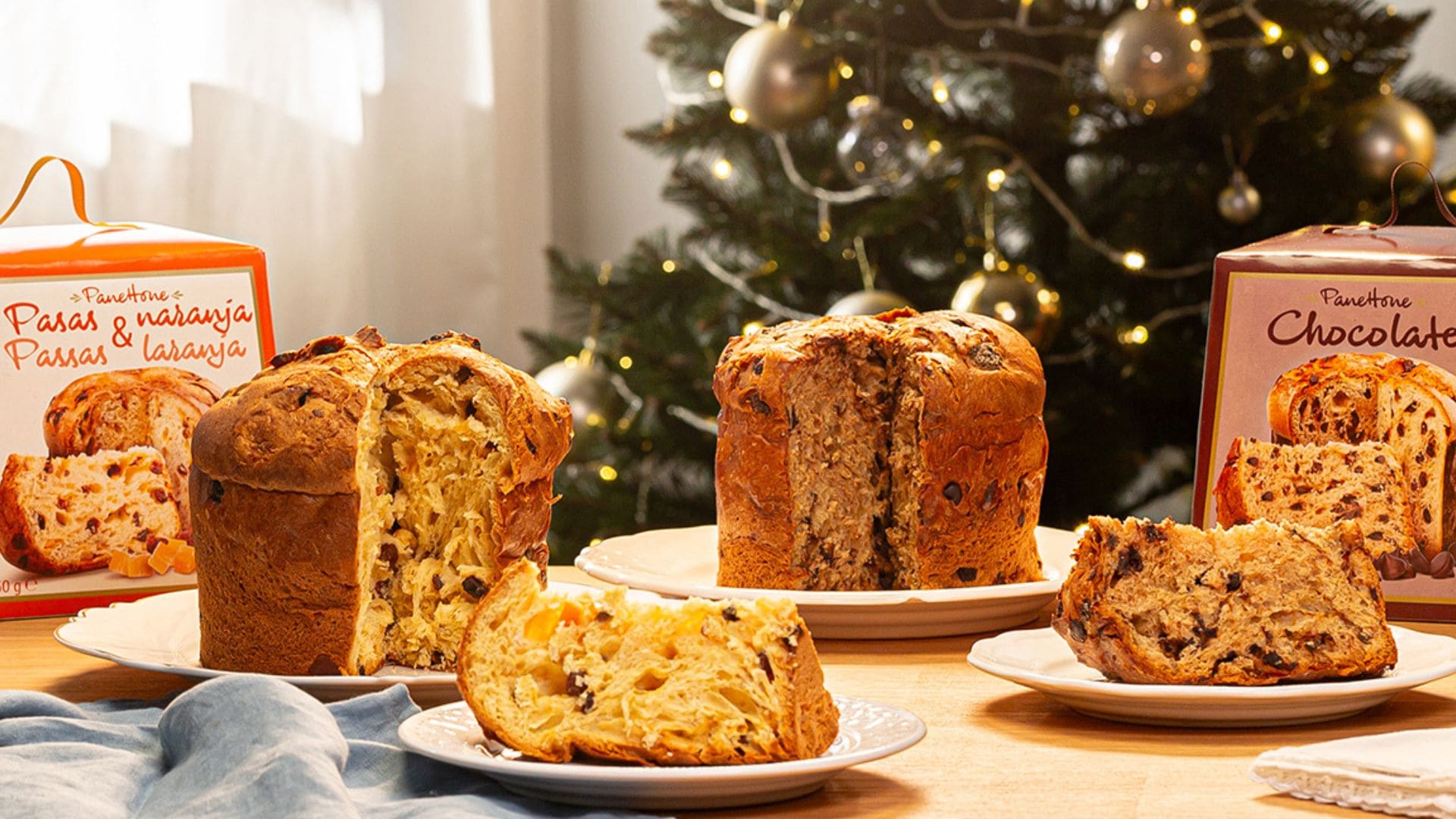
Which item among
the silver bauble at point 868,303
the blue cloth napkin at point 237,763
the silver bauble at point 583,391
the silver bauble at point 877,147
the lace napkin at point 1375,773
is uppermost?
the silver bauble at point 877,147

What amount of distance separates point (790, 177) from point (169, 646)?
7.95 feet

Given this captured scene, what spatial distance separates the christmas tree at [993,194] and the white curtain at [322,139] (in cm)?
35

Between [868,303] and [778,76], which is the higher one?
[778,76]

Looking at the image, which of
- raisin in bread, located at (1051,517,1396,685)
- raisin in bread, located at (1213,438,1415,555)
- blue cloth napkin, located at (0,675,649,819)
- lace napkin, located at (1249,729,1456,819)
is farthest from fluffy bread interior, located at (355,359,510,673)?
raisin in bread, located at (1213,438,1415,555)

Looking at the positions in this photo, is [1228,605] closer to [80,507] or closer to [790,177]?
[80,507]

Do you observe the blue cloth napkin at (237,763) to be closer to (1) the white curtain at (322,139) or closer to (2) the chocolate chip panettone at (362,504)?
(2) the chocolate chip panettone at (362,504)

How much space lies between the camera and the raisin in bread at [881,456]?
1.92m

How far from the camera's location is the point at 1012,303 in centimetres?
329

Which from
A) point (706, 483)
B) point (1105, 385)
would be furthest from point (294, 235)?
point (1105, 385)

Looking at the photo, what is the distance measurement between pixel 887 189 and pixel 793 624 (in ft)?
8.82

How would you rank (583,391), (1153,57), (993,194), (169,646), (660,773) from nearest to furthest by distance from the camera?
1. (660,773)
2. (169,646)
3. (1153,57)
4. (583,391)
5. (993,194)

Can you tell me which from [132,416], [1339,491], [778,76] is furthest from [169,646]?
[778,76]

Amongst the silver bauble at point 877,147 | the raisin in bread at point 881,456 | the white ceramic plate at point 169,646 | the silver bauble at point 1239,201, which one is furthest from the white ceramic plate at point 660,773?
the silver bauble at point 1239,201

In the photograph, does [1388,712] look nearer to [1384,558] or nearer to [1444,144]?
[1384,558]
